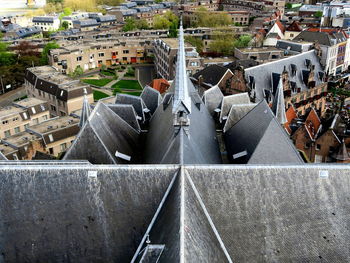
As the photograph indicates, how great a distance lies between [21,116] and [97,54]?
5784 centimetres

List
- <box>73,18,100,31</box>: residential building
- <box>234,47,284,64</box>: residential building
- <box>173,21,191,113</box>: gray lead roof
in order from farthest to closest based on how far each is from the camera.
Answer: <box>73,18,100,31</box>: residential building, <box>234,47,284,64</box>: residential building, <box>173,21,191,113</box>: gray lead roof

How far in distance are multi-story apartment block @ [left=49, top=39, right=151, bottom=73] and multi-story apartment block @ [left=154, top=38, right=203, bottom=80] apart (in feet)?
34.7

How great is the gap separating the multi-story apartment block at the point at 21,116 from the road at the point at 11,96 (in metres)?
25.9

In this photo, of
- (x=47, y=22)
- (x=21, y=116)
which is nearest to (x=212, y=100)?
(x=21, y=116)

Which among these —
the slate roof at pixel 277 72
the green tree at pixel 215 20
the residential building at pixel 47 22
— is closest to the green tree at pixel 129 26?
the green tree at pixel 215 20

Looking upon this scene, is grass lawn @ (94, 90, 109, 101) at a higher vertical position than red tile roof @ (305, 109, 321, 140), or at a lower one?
lower

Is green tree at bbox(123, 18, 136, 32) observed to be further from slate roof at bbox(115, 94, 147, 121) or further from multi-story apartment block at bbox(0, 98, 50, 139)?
slate roof at bbox(115, 94, 147, 121)

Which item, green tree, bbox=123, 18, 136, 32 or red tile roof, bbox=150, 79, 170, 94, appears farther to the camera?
green tree, bbox=123, 18, 136, 32

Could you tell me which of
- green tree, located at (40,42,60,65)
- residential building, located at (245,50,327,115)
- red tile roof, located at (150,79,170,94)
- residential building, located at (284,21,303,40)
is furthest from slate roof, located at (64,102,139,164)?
residential building, located at (284,21,303,40)

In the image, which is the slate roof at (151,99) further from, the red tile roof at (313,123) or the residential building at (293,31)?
the residential building at (293,31)

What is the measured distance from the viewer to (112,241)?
2591cm

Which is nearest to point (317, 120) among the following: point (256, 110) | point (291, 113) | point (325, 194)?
point (291, 113)

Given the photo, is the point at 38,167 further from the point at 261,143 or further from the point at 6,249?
the point at 261,143

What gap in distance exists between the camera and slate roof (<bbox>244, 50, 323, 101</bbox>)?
224 ft
